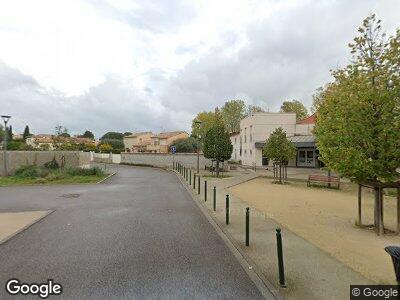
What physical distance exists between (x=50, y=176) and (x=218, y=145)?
1463cm

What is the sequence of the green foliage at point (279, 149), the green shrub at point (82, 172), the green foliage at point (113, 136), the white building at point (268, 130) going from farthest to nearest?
the green foliage at point (113, 136) → the white building at point (268, 130) → the green shrub at point (82, 172) → the green foliage at point (279, 149)

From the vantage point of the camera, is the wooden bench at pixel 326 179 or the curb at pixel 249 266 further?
the wooden bench at pixel 326 179

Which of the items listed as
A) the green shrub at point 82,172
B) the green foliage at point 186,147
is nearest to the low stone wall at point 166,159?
the green shrub at point 82,172

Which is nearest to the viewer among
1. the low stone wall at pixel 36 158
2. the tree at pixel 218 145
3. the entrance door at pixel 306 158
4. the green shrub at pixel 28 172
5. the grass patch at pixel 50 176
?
the grass patch at pixel 50 176

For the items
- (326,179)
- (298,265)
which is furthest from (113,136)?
(298,265)

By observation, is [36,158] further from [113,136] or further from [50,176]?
[113,136]

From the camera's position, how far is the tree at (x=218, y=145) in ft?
102

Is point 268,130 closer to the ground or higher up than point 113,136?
closer to the ground

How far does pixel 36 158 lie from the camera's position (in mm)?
30062
